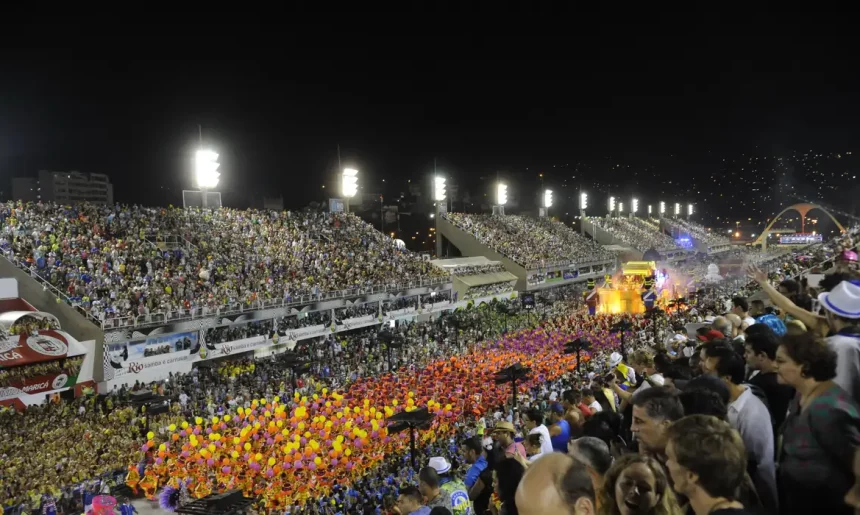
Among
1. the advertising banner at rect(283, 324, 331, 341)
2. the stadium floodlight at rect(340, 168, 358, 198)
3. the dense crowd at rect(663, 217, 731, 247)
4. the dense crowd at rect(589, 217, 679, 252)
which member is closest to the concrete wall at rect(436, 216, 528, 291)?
the stadium floodlight at rect(340, 168, 358, 198)

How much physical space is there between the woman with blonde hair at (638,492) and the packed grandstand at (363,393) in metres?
0.02

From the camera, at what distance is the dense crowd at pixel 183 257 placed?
21734 millimetres

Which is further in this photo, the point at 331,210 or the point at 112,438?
the point at 331,210

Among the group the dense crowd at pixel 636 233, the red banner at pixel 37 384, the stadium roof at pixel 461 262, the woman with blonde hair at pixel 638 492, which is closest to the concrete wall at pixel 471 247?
the stadium roof at pixel 461 262

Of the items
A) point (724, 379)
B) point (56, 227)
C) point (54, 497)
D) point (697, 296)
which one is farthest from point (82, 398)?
point (697, 296)

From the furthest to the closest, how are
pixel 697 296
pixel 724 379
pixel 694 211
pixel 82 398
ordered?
pixel 694 211
pixel 697 296
pixel 82 398
pixel 724 379

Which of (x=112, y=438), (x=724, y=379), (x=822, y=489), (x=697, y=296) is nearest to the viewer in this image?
(x=822, y=489)

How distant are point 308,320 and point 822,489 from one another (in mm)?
26976

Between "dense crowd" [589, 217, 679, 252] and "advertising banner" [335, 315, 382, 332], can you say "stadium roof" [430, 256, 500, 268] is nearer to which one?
"advertising banner" [335, 315, 382, 332]

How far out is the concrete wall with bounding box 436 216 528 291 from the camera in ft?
162

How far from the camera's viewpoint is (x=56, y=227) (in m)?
23.7

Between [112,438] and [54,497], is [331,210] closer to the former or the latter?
[112,438]

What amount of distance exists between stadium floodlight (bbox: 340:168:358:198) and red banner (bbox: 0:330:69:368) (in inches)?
1167

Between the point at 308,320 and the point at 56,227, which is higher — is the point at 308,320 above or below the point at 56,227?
below
